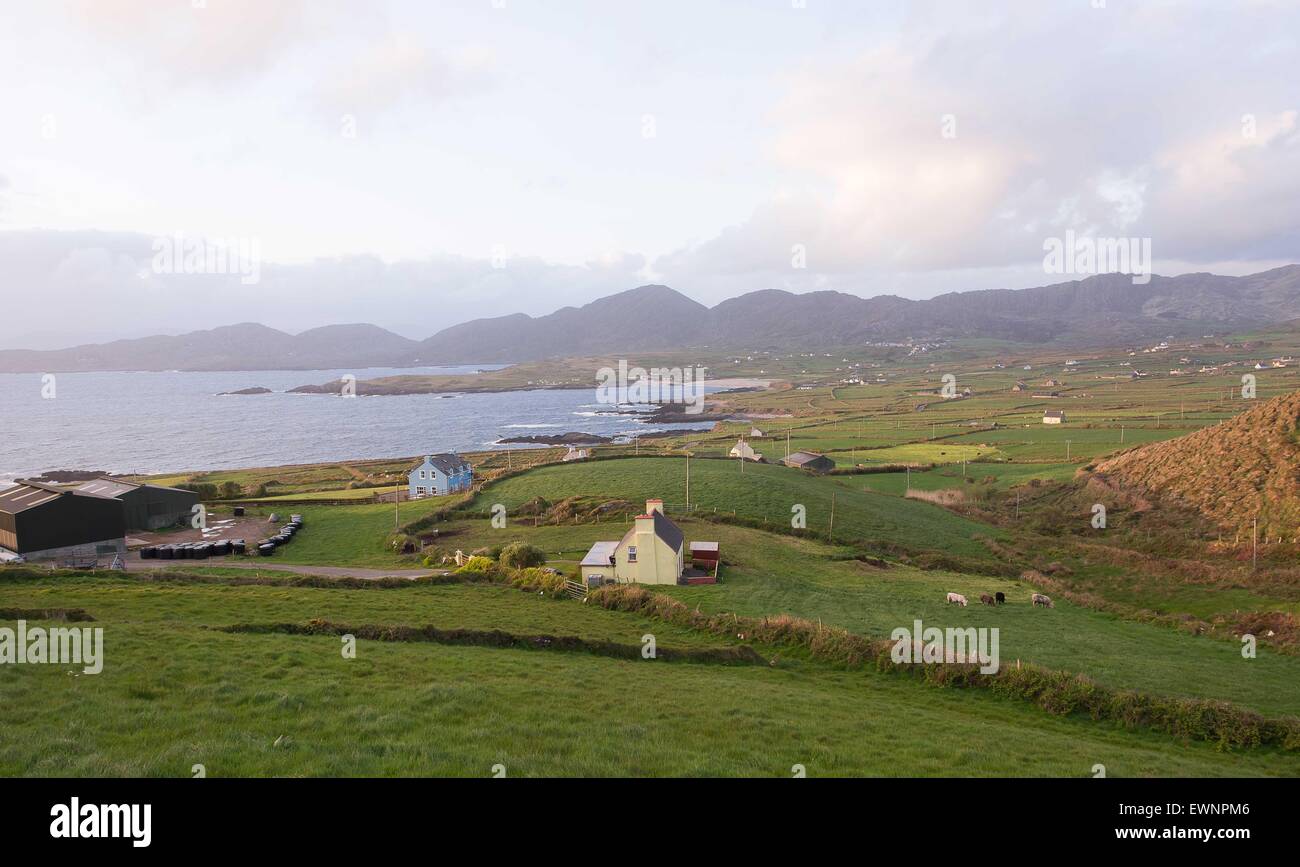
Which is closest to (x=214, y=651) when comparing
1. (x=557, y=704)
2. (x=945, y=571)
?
(x=557, y=704)

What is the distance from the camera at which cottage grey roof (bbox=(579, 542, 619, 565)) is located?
33562 millimetres

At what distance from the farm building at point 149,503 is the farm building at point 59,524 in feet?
25.4

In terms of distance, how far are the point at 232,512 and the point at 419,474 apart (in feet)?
58.5

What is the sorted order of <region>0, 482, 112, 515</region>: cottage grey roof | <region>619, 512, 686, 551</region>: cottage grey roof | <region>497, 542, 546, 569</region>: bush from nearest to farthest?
<region>619, 512, 686, 551</region>: cottage grey roof, <region>497, 542, 546, 569</region>: bush, <region>0, 482, 112, 515</region>: cottage grey roof

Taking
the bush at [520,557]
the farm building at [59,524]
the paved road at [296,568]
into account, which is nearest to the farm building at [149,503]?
the farm building at [59,524]

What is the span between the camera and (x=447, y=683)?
14.9 meters

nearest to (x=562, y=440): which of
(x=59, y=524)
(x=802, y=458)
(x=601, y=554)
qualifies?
(x=802, y=458)

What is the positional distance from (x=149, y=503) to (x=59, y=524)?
1276cm

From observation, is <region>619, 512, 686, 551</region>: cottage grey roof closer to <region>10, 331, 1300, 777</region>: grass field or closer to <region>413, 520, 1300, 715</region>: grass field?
<region>413, 520, 1300, 715</region>: grass field

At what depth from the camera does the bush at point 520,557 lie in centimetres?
3403

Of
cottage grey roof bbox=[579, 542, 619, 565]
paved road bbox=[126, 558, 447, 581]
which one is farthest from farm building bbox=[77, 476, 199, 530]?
cottage grey roof bbox=[579, 542, 619, 565]

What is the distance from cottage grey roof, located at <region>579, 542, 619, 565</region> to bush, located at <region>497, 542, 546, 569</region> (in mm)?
2468

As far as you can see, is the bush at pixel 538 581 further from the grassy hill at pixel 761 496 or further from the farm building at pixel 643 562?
the grassy hill at pixel 761 496
